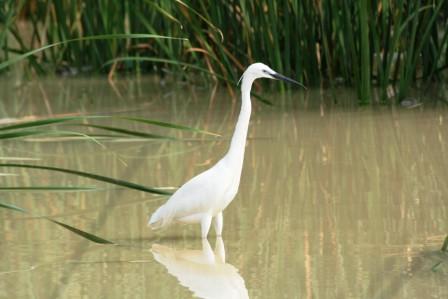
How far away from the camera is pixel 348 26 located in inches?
273

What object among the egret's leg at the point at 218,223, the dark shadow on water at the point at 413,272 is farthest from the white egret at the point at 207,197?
the dark shadow on water at the point at 413,272

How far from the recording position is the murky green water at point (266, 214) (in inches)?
147

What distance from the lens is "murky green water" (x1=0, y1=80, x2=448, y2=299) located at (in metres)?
3.72

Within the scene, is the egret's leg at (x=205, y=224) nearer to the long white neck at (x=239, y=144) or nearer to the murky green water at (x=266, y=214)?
the murky green water at (x=266, y=214)

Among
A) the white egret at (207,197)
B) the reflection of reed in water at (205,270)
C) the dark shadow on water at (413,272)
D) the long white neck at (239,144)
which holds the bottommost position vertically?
the reflection of reed in water at (205,270)

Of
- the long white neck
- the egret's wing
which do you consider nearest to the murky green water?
the egret's wing

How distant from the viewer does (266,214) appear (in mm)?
4641

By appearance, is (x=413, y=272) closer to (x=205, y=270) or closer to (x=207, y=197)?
(x=205, y=270)

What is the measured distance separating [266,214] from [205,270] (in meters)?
0.75

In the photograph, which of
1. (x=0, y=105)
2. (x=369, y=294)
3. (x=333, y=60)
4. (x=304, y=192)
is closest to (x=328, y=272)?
(x=369, y=294)

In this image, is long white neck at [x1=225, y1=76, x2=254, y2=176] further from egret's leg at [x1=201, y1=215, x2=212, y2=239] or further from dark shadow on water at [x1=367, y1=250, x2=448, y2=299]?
dark shadow on water at [x1=367, y1=250, x2=448, y2=299]

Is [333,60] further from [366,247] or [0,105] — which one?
[366,247]

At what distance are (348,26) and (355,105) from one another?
0.49 meters

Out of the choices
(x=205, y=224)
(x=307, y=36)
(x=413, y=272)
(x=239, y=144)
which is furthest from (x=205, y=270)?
(x=307, y=36)
